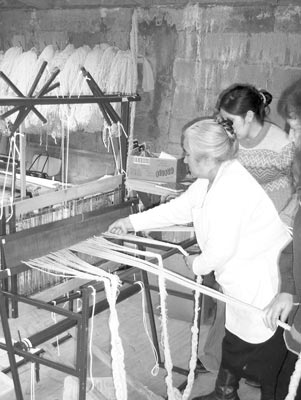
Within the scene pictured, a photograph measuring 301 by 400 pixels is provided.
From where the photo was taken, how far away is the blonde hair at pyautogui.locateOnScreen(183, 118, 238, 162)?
6.29 ft

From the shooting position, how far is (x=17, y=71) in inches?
138

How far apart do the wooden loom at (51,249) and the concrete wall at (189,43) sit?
4.91ft

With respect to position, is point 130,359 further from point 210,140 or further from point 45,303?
point 210,140

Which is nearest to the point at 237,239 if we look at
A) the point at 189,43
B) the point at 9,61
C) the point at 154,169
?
the point at 154,169

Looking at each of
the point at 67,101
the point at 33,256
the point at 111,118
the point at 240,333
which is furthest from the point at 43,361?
the point at 111,118

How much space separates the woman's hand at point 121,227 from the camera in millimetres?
2330

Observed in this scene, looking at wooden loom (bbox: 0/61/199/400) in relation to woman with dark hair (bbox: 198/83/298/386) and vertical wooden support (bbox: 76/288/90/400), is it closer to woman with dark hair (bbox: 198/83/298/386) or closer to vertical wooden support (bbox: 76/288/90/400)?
vertical wooden support (bbox: 76/288/90/400)

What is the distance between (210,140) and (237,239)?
0.41 meters

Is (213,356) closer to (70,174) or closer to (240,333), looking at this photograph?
(240,333)

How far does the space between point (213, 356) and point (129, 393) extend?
0.56 metres

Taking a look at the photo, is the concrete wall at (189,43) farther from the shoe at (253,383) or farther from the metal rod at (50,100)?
the shoe at (253,383)

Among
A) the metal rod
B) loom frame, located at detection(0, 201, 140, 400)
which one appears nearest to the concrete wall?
the metal rod

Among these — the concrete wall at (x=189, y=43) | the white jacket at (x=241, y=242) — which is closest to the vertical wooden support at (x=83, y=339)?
the white jacket at (x=241, y=242)

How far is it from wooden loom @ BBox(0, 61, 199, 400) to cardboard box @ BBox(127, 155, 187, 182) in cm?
53
